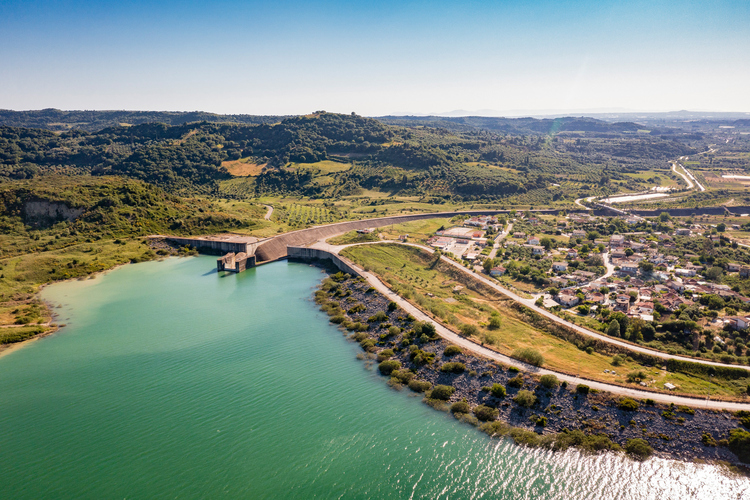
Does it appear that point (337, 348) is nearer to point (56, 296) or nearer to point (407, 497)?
point (407, 497)

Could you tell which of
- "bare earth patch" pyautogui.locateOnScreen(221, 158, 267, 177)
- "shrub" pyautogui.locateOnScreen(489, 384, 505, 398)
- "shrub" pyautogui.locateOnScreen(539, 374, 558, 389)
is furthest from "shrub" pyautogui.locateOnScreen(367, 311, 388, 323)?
"bare earth patch" pyautogui.locateOnScreen(221, 158, 267, 177)

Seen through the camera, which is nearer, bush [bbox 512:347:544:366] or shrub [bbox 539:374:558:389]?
shrub [bbox 539:374:558:389]

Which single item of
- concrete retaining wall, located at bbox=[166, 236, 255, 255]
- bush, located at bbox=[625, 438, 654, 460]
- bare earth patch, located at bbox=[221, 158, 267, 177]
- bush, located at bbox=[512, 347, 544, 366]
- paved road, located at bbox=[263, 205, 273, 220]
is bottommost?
bush, located at bbox=[625, 438, 654, 460]

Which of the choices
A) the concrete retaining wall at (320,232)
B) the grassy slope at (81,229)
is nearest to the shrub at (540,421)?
the grassy slope at (81,229)

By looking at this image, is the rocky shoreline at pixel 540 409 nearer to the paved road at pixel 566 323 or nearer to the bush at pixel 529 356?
the bush at pixel 529 356

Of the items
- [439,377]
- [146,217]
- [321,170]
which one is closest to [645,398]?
[439,377]

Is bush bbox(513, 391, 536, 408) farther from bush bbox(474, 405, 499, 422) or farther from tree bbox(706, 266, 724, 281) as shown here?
tree bbox(706, 266, 724, 281)
